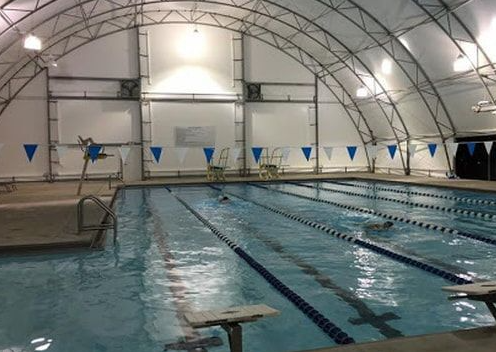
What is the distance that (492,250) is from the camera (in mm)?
6895

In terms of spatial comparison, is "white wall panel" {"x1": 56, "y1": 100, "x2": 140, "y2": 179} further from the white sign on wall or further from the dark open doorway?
the dark open doorway

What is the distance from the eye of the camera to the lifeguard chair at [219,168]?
64.0ft

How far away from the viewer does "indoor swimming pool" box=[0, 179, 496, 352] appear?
3.92m

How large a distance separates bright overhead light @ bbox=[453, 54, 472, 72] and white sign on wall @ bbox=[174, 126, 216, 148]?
10.8 m

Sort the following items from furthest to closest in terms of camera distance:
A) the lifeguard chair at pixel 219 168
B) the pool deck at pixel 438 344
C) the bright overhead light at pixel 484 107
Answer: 1. the lifeguard chair at pixel 219 168
2. the bright overhead light at pixel 484 107
3. the pool deck at pixel 438 344

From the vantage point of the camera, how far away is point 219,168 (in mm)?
19359

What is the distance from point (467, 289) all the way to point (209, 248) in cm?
487

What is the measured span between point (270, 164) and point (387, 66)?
6.56 meters

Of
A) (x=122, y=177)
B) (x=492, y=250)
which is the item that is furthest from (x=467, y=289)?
(x=122, y=177)

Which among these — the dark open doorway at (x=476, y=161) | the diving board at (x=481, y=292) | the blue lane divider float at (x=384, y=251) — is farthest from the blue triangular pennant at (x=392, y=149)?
the diving board at (x=481, y=292)

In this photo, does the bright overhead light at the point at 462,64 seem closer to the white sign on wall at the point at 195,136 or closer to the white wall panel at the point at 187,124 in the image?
the white wall panel at the point at 187,124

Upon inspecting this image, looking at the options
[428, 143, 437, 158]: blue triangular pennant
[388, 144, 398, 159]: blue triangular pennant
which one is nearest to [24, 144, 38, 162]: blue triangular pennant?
[388, 144, 398, 159]: blue triangular pennant

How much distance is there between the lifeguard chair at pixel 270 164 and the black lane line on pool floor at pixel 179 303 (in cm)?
1154

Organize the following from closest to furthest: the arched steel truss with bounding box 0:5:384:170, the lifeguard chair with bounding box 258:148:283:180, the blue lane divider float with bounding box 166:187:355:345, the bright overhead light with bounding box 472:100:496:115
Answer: the blue lane divider float with bounding box 166:187:355:345 < the bright overhead light with bounding box 472:100:496:115 < the arched steel truss with bounding box 0:5:384:170 < the lifeguard chair with bounding box 258:148:283:180
